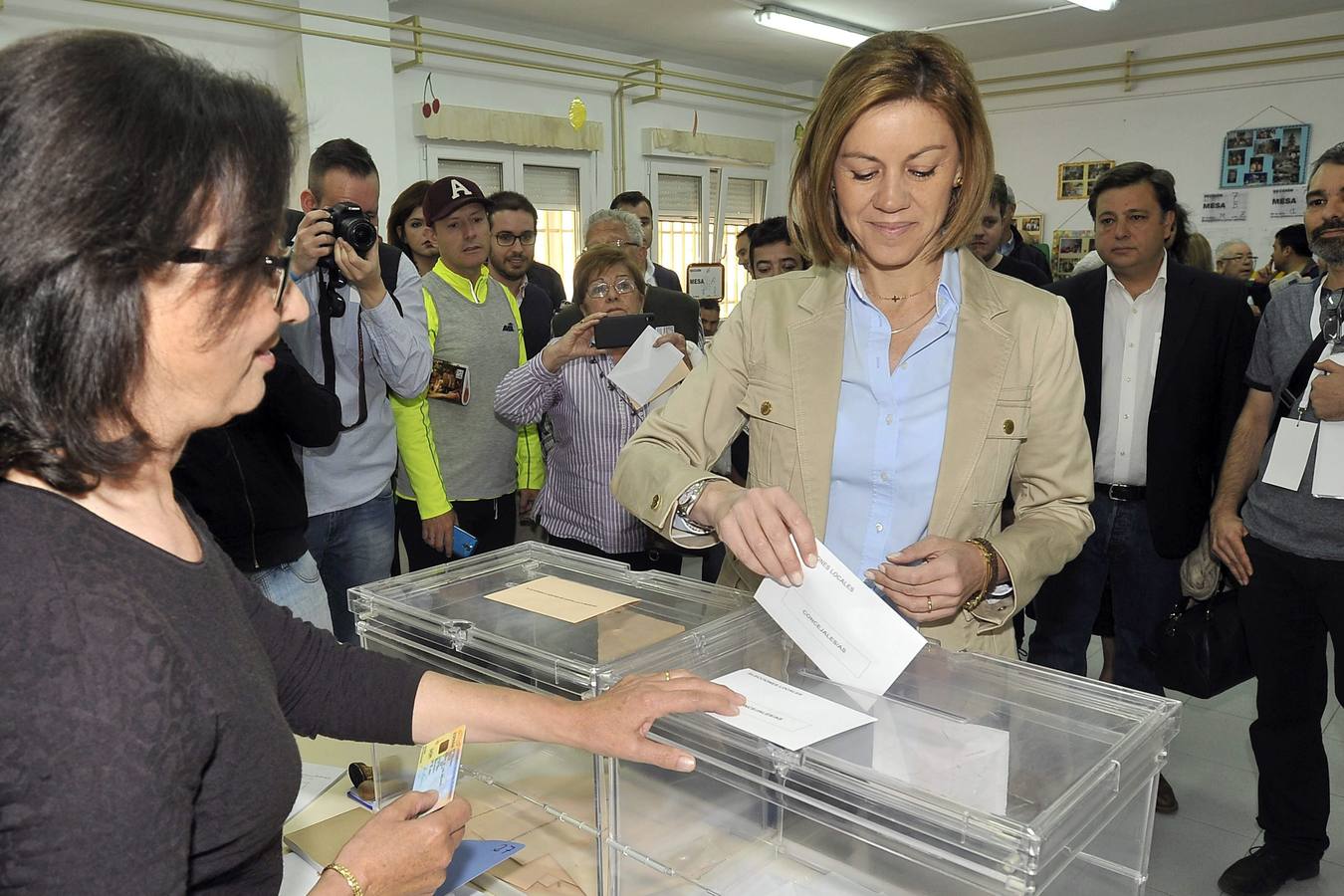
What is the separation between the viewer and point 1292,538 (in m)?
2.33

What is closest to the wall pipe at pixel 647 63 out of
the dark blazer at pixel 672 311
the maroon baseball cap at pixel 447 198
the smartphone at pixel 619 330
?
the maroon baseball cap at pixel 447 198

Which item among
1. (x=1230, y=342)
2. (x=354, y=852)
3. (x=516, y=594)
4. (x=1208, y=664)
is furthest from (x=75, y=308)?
(x=1230, y=342)

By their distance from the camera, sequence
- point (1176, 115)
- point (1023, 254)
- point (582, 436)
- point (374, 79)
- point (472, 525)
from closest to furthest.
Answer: point (582, 436) < point (472, 525) < point (1023, 254) < point (374, 79) < point (1176, 115)

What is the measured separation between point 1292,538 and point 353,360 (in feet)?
8.27

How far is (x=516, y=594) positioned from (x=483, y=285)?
230cm

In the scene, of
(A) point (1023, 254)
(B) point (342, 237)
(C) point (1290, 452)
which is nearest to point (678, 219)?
(A) point (1023, 254)

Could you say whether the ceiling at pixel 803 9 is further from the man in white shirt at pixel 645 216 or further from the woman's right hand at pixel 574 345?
the woman's right hand at pixel 574 345

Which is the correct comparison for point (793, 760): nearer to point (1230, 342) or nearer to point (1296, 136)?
point (1230, 342)

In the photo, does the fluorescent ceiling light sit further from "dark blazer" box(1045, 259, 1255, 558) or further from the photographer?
the photographer

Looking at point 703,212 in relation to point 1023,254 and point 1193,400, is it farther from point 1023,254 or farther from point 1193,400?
point 1193,400

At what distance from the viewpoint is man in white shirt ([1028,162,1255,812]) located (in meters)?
2.77

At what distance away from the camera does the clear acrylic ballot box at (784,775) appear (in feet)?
2.67

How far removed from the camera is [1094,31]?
8305 millimetres

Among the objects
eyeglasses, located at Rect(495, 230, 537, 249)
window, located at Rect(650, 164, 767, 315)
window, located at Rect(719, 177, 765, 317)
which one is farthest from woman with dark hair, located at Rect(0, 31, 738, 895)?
window, located at Rect(719, 177, 765, 317)
